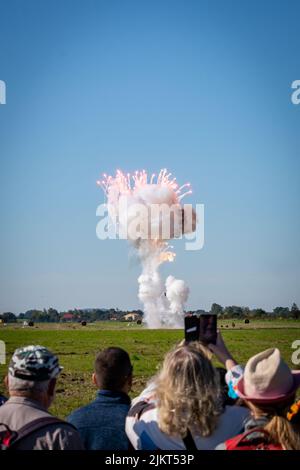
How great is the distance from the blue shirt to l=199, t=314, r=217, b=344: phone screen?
0.95 meters

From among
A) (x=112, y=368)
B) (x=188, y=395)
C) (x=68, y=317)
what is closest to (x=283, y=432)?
(x=188, y=395)

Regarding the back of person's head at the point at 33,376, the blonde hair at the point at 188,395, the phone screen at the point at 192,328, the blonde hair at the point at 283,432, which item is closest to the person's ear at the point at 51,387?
the back of person's head at the point at 33,376

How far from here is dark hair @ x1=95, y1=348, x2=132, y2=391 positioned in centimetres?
590

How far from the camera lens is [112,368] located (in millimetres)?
5902

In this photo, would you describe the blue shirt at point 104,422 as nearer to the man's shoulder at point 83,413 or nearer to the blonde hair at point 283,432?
the man's shoulder at point 83,413

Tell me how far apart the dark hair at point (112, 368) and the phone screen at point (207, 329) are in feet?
2.45

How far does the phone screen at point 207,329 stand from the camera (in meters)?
5.95

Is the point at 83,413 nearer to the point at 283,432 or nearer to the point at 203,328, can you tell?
the point at 203,328

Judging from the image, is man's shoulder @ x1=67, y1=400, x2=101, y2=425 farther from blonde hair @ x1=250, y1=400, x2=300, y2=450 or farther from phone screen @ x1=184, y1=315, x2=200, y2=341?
blonde hair @ x1=250, y1=400, x2=300, y2=450

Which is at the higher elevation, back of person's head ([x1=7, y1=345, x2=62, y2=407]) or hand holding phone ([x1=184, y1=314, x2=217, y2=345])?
hand holding phone ([x1=184, y1=314, x2=217, y2=345])

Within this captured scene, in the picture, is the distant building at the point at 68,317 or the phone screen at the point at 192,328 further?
the distant building at the point at 68,317

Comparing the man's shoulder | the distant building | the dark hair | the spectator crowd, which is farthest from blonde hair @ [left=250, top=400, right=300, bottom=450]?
the distant building

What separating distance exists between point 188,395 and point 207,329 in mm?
1302
